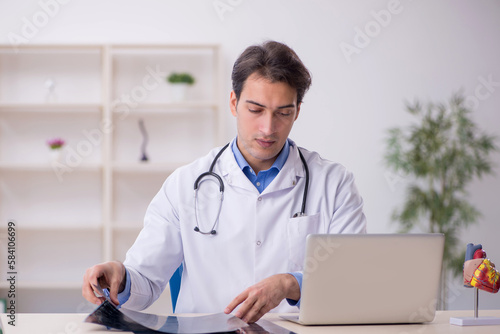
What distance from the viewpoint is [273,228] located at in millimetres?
1894

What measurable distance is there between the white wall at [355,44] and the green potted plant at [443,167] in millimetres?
235

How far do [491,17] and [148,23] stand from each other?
266cm

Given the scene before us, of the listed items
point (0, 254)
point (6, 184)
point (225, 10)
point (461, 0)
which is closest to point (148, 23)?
point (225, 10)

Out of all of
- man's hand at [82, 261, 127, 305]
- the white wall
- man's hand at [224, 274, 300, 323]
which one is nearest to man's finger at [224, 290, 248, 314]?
man's hand at [224, 274, 300, 323]

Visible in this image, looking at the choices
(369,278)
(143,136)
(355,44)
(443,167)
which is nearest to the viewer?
(369,278)

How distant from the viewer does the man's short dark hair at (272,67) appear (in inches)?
73.5

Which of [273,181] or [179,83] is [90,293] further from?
[179,83]

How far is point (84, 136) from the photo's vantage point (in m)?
4.24

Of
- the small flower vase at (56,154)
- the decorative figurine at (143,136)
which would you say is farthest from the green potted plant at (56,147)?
the decorative figurine at (143,136)

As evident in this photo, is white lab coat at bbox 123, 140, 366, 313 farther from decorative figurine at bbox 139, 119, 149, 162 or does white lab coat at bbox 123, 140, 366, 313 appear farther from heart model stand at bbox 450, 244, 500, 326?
decorative figurine at bbox 139, 119, 149, 162

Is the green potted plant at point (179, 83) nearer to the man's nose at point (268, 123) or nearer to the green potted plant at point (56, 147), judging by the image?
the green potted plant at point (56, 147)

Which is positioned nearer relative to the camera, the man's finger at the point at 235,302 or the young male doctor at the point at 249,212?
the man's finger at the point at 235,302

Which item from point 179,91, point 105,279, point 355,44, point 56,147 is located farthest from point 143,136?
point 105,279

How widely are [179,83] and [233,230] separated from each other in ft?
7.94
